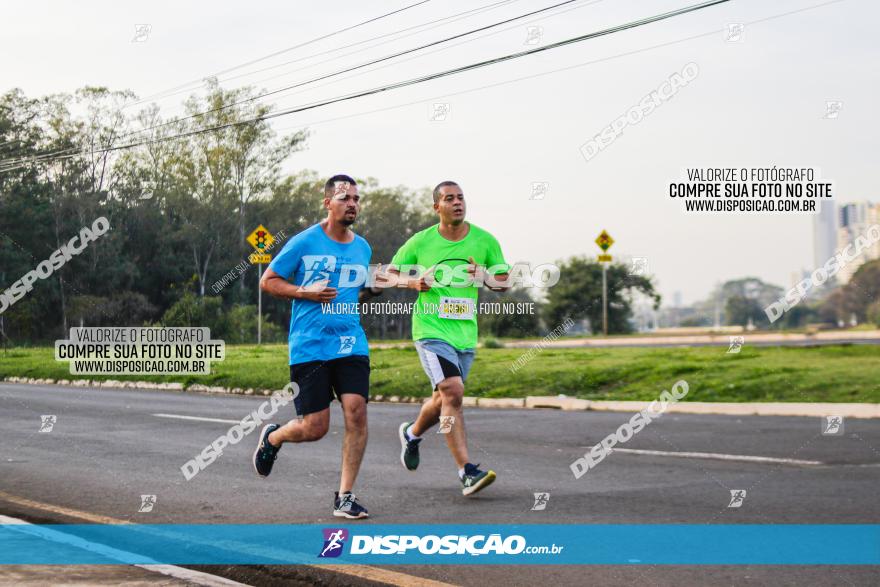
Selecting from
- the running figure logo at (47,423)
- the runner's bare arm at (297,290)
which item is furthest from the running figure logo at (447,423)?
the running figure logo at (47,423)

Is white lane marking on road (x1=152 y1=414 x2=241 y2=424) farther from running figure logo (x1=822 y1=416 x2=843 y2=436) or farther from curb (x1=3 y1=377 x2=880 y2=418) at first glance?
running figure logo (x1=822 y1=416 x2=843 y2=436)

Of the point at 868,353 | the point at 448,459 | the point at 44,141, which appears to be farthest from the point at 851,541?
the point at 44,141

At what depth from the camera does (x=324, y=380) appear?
6.70 meters

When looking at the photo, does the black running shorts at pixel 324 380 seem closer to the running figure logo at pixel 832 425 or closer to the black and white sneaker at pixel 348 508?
the black and white sneaker at pixel 348 508

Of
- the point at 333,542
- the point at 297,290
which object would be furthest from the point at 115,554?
the point at 297,290

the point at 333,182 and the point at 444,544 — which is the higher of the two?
the point at 333,182

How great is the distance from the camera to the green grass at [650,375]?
50.4 ft

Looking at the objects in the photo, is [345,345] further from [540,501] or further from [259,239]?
[259,239]

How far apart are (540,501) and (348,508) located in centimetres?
143

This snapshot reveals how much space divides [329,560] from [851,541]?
9.56ft

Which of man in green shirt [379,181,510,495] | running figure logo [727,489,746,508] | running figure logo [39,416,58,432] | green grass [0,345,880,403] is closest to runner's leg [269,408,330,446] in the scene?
man in green shirt [379,181,510,495]

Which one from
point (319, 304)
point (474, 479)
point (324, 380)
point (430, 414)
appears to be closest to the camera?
point (319, 304)

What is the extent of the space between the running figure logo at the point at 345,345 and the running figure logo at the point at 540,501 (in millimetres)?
1663

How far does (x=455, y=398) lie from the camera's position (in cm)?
778
